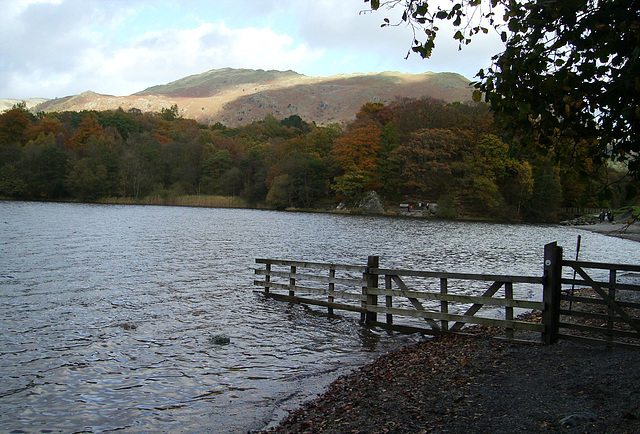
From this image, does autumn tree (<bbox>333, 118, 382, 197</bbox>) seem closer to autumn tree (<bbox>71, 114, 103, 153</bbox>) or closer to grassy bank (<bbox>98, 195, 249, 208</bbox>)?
grassy bank (<bbox>98, 195, 249, 208</bbox>)

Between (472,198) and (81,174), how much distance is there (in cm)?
8353

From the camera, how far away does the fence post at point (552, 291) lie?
10469 millimetres

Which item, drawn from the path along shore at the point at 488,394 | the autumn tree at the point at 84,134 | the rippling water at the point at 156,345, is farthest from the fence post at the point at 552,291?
the autumn tree at the point at 84,134

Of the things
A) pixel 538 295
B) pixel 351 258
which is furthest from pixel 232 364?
pixel 351 258

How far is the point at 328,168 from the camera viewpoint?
4414 inches

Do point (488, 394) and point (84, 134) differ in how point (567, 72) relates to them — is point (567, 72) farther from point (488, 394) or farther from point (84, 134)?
point (84, 134)

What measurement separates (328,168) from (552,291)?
10241 cm

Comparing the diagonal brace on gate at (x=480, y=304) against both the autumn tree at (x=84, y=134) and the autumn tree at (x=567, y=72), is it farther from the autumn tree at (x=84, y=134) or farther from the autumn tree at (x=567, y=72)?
the autumn tree at (x=84, y=134)

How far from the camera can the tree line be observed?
97.2m

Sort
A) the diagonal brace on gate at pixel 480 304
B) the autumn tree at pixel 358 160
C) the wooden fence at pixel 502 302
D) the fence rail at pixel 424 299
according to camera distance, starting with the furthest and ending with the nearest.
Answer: the autumn tree at pixel 358 160, the diagonal brace on gate at pixel 480 304, the fence rail at pixel 424 299, the wooden fence at pixel 502 302

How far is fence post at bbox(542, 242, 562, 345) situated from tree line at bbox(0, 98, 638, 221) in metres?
76.3

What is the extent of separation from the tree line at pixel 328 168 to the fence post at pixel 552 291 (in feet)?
250

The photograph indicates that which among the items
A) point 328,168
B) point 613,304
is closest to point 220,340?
point 613,304

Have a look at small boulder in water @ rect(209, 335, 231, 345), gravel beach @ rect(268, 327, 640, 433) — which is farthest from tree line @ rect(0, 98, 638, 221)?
gravel beach @ rect(268, 327, 640, 433)
